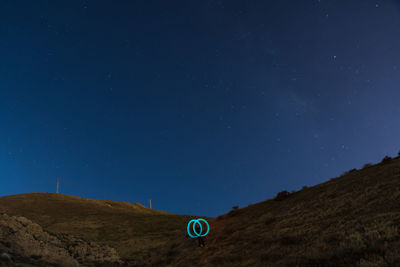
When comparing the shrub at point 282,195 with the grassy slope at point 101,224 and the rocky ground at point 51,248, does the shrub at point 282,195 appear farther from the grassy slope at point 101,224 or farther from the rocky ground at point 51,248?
the rocky ground at point 51,248

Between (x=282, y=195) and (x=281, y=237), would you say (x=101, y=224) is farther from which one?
(x=281, y=237)

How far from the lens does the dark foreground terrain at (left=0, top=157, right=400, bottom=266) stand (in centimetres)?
998

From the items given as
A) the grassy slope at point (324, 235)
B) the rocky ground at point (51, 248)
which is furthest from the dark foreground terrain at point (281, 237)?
the rocky ground at point (51, 248)

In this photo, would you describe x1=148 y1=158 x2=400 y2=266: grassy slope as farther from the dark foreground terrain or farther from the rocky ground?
the rocky ground

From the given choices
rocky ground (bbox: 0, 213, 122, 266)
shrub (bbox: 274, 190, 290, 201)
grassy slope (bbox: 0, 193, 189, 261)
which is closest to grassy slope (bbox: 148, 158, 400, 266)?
shrub (bbox: 274, 190, 290, 201)

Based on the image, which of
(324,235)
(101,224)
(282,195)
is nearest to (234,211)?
(282,195)

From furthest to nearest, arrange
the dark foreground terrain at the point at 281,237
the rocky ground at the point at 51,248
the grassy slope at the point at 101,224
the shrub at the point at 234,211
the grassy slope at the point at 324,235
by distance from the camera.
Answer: the grassy slope at the point at 101,224 < the shrub at the point at 234,211 < the rocky ground at the point at 51,248 < the dark foreground terrain at the point at 281,237 < the grassy slope at the point at 324,235

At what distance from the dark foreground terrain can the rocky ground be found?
113mm

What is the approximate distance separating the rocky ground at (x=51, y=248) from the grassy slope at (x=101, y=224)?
227 centimetres

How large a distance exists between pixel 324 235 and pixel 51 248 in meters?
29.3

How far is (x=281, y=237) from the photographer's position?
1532 cm

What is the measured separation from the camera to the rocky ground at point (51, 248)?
21906 mm

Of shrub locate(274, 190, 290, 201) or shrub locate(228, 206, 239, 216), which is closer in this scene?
shrub locate(274, 190, 290, 201)

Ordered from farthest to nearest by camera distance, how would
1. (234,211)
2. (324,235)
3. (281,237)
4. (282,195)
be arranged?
(234,211) < (282,195) < (281,237) < (324,235)
